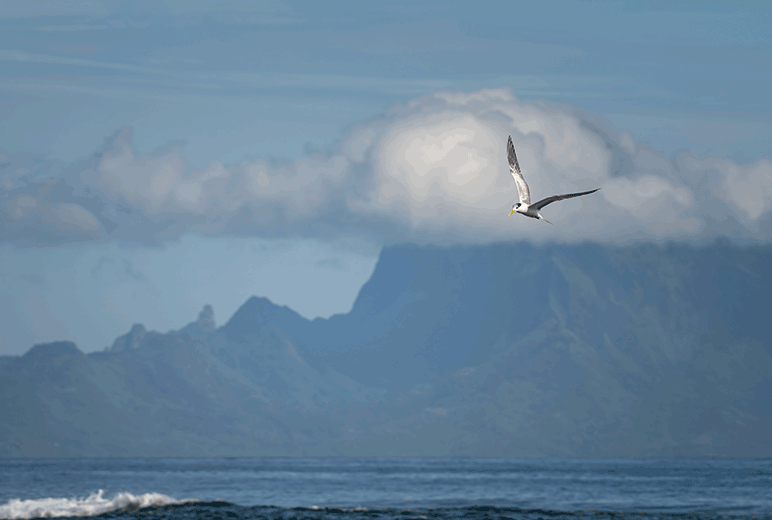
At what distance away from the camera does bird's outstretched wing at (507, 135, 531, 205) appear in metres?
52.5

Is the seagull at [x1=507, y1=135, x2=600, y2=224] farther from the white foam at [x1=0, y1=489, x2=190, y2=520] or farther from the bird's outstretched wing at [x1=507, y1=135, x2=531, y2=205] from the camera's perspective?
the white foam at [x1=0, y1=489, x2=190, y2=520]

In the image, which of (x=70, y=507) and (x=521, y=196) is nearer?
(x=521, y=196)

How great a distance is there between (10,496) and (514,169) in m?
135

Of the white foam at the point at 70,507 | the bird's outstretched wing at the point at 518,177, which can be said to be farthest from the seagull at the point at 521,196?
the white foam at the point at 70,507

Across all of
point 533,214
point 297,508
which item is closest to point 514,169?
point 533,214

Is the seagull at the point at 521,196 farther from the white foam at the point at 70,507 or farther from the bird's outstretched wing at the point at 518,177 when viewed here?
the white foam at the point at 70,507

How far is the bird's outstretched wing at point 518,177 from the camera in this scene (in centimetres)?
5247

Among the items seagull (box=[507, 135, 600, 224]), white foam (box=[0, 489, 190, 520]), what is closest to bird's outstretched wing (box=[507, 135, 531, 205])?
seagull (box=[507, 135, 600, 224])

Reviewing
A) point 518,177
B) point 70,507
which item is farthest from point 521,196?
point 70,507

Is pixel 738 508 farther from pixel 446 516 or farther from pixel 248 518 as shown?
pixel 248 518

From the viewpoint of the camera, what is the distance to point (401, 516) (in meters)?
111

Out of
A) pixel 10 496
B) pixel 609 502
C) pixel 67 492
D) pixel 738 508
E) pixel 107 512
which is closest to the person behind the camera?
pixel 107 512

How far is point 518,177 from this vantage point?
52969 mm

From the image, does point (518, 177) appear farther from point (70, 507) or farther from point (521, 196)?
point (70, 507)
